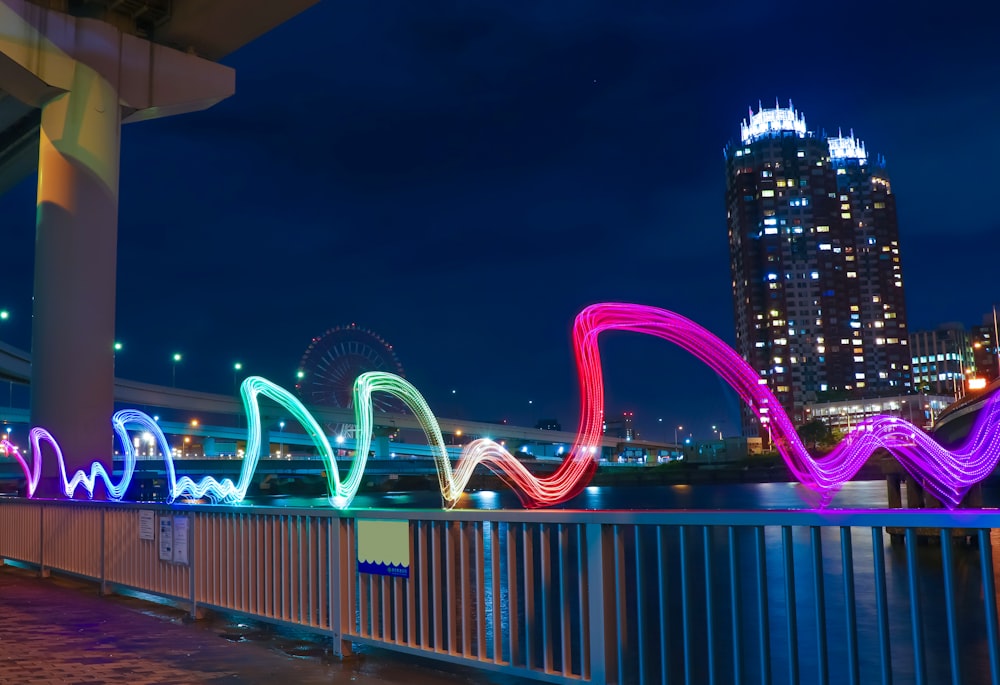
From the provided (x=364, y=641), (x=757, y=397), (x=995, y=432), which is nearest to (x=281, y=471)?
(x=995, y=432)

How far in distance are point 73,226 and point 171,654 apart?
18565 millimetres

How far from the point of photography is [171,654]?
9297 millimetres

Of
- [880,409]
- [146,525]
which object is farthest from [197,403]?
[880,409]

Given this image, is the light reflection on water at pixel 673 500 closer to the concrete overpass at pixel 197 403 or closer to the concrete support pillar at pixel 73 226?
the concrete overpass at pixel 197 403

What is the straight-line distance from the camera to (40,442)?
81.4 feet

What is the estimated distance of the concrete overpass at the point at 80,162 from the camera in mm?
24891

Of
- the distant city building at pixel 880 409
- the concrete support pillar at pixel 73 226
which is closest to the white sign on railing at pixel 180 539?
the concrete support pillar at pixel 73 226

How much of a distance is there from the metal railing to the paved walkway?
27 cm

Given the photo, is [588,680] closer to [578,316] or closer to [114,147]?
[578,316]

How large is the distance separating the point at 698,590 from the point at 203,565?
1597 centimetres

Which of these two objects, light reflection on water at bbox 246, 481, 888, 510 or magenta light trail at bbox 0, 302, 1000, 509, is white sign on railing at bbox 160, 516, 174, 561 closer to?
magenta light trail at bbox 0, 302, 1000, 509

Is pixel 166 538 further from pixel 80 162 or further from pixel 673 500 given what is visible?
pixel 673 500

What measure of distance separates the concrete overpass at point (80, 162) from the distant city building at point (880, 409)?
13070 cm

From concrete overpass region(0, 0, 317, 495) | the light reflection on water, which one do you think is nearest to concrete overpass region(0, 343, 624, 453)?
the light reflection on water
